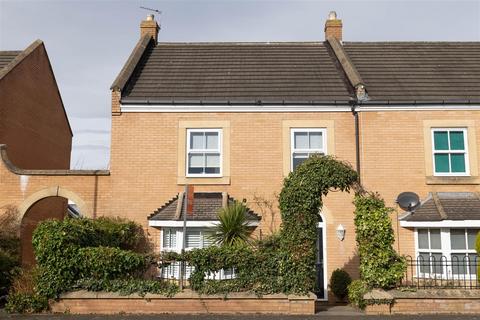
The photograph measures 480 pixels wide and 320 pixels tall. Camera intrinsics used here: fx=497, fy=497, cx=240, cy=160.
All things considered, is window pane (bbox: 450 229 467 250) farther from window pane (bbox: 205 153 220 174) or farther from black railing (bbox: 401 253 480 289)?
window pane (bbox: 205 153 220 174)

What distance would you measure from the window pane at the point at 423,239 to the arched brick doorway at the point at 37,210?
10.3m

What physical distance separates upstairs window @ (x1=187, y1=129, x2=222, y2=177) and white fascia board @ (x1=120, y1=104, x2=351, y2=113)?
2.35 feet

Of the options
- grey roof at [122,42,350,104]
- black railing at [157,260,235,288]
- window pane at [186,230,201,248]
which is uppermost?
grey roof at [122,42,350,104]

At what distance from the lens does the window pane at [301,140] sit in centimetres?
1605

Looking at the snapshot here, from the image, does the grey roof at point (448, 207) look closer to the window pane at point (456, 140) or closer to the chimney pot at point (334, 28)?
the window pane at point (456, 140)

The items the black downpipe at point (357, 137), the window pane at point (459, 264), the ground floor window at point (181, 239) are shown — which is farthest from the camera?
the black downpipe at point (357, 137)

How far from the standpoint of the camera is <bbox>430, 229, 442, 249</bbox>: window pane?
1449 centimetres

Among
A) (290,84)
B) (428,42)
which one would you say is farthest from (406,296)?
(428,42)

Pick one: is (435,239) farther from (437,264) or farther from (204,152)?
(204,152)

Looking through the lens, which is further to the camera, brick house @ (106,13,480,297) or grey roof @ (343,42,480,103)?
grey roof @ (343,42,480,103)

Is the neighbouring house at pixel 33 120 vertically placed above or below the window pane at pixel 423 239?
above

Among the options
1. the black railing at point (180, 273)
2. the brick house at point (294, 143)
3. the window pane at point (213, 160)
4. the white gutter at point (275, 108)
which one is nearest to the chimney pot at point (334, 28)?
the brick house at point (294, 143)

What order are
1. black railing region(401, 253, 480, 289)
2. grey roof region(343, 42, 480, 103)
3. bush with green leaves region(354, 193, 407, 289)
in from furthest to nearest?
grey roof region(343, 42, 480, 103) < black railing region(401, 253, 480, 289) < bush with green leaves region(354, 193, 407, 289)

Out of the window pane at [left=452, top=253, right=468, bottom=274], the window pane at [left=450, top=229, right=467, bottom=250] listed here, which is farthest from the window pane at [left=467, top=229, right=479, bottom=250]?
the window pane at [left=452, top=253, right=468, bottom=274]
